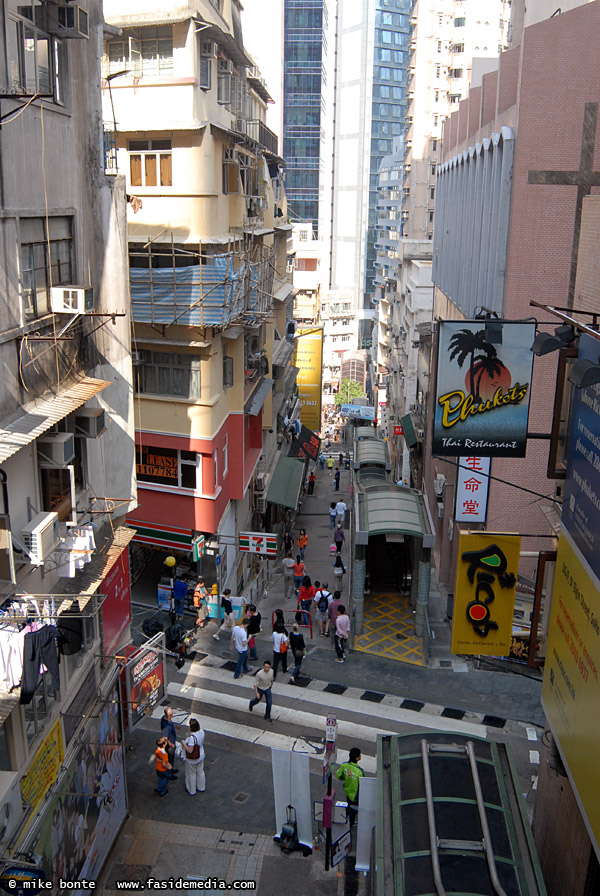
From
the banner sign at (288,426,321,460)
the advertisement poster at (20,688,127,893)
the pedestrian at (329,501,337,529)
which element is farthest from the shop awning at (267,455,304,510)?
the advertisement poster at (20,688,127,893)

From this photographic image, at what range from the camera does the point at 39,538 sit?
9.11 m

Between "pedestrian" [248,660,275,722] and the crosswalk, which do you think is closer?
the crosswalk

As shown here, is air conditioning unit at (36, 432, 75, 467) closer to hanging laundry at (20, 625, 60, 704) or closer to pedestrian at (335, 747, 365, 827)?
hanging laundry at (20, 625, 60, 704)

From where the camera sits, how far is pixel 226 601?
1998cm

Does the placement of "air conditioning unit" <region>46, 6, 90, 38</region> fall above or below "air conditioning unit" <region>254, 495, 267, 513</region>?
above

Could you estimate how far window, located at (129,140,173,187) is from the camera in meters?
19.8

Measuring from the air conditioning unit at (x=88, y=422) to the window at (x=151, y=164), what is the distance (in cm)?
1062

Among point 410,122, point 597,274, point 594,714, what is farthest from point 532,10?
point 410,122

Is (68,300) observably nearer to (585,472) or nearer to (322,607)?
(585,472)

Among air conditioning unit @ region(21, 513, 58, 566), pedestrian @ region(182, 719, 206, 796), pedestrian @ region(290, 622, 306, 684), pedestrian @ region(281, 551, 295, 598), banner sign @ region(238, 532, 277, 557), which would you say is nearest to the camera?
air conditioning unit @ region(21, 513, 58, 566)

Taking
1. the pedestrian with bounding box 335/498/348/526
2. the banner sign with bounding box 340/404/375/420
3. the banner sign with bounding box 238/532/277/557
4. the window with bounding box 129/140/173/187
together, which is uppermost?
the window with bounding box 129/140/173/187

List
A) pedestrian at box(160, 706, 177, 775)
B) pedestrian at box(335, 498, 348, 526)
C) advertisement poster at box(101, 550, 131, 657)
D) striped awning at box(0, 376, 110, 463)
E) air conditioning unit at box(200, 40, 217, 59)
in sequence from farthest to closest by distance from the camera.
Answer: pedestrian at box(335, 498, 348, 526) → air conditioning unit at box(200, 40, 217, 59) → pedestrian at box(160, 706, 177, 775) → advertisement poster at box(101, 550, 131, 657) → striped awning at box(0, 376, 110, 463)

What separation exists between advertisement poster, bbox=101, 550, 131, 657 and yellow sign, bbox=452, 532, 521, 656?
5.34 metres

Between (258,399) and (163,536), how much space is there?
702cm
